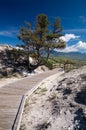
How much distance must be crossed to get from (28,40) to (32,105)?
798 inches

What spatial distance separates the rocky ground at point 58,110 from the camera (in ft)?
31.1

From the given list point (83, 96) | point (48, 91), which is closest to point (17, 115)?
point (83, 96)

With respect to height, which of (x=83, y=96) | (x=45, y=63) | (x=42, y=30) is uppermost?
(x=42, y=30)

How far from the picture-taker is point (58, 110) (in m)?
11.0

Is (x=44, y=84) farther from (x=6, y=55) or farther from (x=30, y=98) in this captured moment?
(x=6, y=55)

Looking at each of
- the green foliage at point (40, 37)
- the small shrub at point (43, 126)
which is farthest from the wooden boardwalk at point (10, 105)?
the green foliage at point (40, 37)

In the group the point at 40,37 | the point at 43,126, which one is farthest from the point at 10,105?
the point at 40,37

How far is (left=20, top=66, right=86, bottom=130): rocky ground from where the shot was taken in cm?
948

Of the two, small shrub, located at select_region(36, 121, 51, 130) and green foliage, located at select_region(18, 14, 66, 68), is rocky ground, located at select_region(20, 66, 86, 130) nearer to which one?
small shrub, located at select_region(36, 121, 51, 130)

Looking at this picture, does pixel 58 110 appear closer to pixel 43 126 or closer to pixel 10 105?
pixel 43 126

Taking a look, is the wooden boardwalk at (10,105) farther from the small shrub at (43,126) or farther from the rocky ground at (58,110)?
the small shrub at (43,126)

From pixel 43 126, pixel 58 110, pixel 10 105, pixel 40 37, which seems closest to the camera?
pixel 43 126

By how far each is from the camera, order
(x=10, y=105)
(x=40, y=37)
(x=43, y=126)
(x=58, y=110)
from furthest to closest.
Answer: (x=40, y=37)
(x=10, y=105)
(x=58, y=110)
(x=43, y=126)

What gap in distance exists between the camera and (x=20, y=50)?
109 feet
